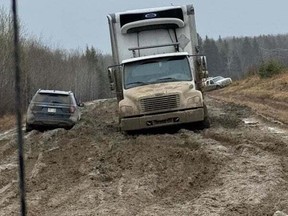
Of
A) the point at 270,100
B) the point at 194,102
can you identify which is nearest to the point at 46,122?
the point at 194,102

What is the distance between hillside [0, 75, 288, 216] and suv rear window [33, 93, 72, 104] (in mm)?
5588

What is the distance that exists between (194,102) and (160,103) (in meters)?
0.86

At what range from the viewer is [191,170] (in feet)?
31.8

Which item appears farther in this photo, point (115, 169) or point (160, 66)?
point (160, 66)

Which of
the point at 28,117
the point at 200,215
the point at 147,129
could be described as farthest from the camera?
the point at 28,117

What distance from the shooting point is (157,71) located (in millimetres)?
15445

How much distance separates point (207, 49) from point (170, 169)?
13699 cm

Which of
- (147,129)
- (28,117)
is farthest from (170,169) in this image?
(28,117)

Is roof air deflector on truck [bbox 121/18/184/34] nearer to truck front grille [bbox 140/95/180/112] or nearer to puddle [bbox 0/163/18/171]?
truck front grille [bbox 140/95/180/112]

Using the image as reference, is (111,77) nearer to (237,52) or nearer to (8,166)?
(8,166)

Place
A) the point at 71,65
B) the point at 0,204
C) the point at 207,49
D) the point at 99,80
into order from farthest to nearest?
the point at 207,49, the point at 99,80, the point at 71,65, the point at 0,204

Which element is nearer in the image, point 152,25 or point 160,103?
point 160,103

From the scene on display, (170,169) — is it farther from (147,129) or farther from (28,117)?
(28,117)

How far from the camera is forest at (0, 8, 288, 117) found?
41.4 metres
